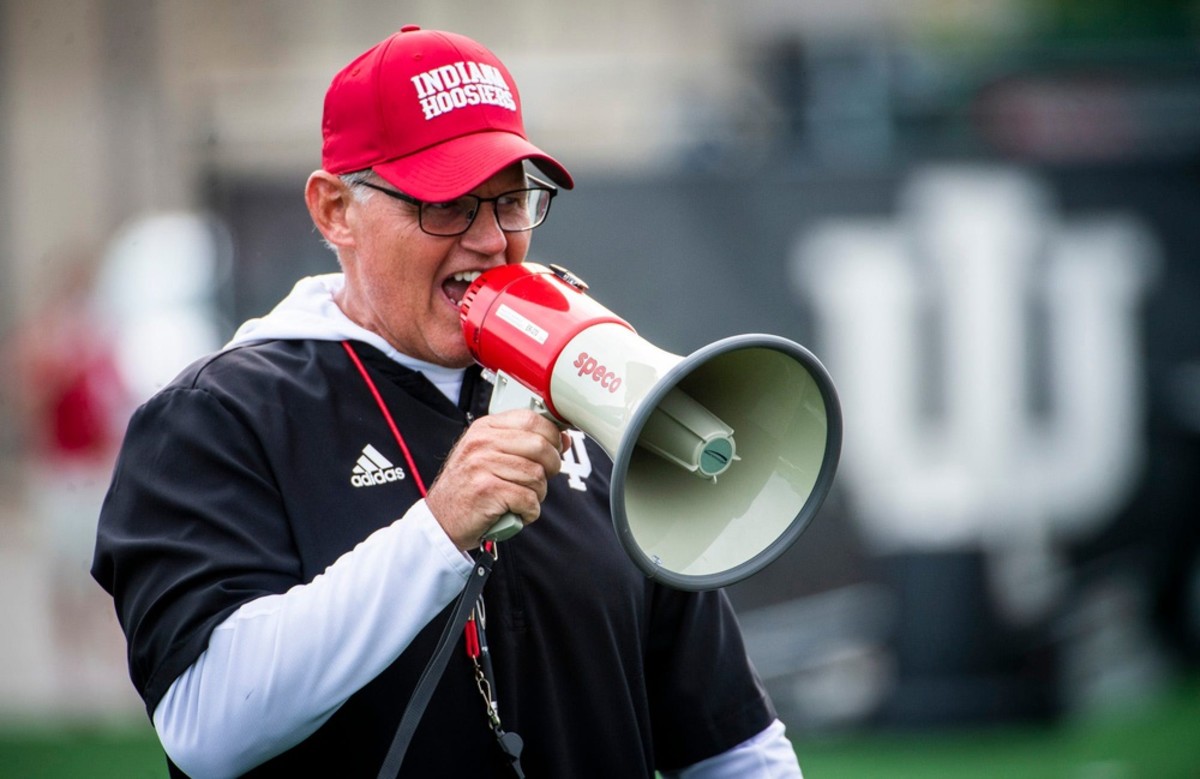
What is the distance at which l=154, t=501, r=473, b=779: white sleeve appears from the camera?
2.15 metres

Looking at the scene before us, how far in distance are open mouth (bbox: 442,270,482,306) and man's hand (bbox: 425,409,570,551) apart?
0.42 metres

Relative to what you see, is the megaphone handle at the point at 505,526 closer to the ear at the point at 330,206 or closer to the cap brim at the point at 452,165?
the cap brim at the point at 452,165

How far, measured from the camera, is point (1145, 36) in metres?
8.97

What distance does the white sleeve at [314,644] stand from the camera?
215cm

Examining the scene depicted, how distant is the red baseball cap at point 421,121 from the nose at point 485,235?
0.34 feet

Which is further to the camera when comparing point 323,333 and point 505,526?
point 323,333

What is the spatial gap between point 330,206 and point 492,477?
77 centimetres

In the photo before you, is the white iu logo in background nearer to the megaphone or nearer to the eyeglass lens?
the eyeglass lens

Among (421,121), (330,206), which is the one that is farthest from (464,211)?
(330,206)

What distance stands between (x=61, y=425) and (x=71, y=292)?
1.26m

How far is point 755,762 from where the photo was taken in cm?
275

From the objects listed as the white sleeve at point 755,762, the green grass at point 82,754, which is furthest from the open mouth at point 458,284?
the green grass at point 82,754

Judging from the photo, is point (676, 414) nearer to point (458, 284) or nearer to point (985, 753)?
point (458, 284)

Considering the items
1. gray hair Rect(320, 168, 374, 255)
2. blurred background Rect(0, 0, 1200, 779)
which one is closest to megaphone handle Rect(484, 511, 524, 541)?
gray hair Rect(320, 168, 374, 255)
